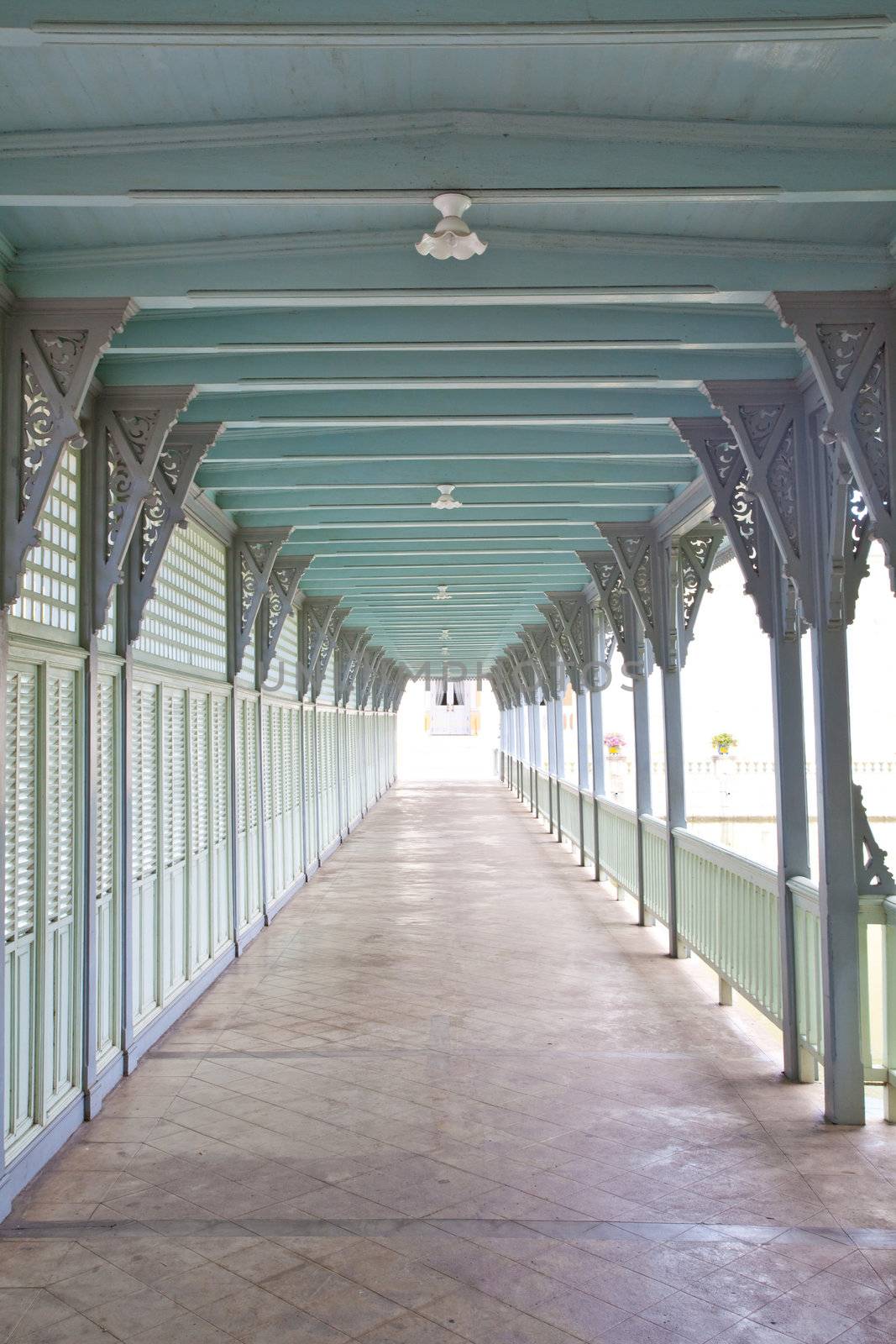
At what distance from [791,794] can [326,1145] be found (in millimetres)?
2850

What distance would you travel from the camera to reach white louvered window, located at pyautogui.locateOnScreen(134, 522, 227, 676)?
6.44 metres

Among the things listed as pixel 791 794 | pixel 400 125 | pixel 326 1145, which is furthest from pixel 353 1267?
pixel 400 125

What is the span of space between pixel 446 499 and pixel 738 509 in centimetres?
250

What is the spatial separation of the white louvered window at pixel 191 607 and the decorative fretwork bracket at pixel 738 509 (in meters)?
3.00

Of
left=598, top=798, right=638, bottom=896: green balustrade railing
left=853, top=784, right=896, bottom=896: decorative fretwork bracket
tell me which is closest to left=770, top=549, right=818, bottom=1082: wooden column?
left=853, top=784, right=896, bottom=896: decorative fretwork bracket

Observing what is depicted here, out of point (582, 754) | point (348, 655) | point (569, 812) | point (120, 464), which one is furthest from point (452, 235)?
point (348, 655)

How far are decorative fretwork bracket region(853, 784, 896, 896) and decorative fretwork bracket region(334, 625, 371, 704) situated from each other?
12.4 metres

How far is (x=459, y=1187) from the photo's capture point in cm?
400

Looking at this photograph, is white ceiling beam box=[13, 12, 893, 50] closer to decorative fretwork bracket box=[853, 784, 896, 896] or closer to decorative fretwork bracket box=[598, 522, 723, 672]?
decorative fretwork bracket box=[853, 784, 896, 896]

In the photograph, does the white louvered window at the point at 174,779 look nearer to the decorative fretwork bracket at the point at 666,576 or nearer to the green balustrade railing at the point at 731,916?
the green balustrade railing at the point at 731,916

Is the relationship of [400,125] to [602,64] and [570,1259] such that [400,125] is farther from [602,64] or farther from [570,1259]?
[570,1259]

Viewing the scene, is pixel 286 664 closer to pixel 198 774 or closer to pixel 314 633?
pixel 314 633

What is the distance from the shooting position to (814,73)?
3.02 metres

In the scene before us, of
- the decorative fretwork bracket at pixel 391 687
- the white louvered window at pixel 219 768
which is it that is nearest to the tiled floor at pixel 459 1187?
the white louvered window at pixel 219 768
